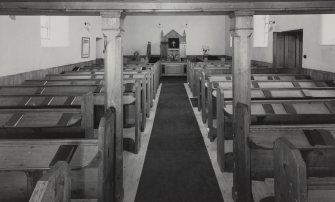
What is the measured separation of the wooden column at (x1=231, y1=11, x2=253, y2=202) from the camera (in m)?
2.95

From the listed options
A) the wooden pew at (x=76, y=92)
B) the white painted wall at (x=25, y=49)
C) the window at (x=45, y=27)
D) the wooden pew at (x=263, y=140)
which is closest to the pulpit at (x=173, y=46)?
the white painted wall at (x=25, y=49)

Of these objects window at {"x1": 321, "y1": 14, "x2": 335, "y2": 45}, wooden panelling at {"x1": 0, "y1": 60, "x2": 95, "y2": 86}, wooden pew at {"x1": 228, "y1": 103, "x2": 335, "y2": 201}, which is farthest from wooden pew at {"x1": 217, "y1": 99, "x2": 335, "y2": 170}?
wooden panelling at {"x1": 0, "y1": 60, "x2": 95, "y2": 86}

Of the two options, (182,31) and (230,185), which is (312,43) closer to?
(230,185)

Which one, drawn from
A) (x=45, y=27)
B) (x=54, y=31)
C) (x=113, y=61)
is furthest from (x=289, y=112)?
(x=54, y=31)

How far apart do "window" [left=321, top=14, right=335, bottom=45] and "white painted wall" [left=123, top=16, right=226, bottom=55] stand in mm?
11820

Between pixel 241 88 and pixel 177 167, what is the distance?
155 centimetres

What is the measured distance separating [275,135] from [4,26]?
16.1 feet

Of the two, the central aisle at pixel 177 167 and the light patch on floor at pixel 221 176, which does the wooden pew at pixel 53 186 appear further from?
the light patch on floor at pixel 221 176

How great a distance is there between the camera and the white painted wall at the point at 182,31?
18453 millimetres

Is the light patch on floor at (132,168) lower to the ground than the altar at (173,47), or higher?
lower

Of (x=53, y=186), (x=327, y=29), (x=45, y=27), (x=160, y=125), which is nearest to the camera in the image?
(x=53, y=186)

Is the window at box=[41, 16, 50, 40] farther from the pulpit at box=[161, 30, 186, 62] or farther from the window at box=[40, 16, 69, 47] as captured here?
the pulpit at box=[161, 30, 186, 62]

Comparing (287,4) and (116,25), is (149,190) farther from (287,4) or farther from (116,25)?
(287,4)

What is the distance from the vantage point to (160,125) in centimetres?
668
